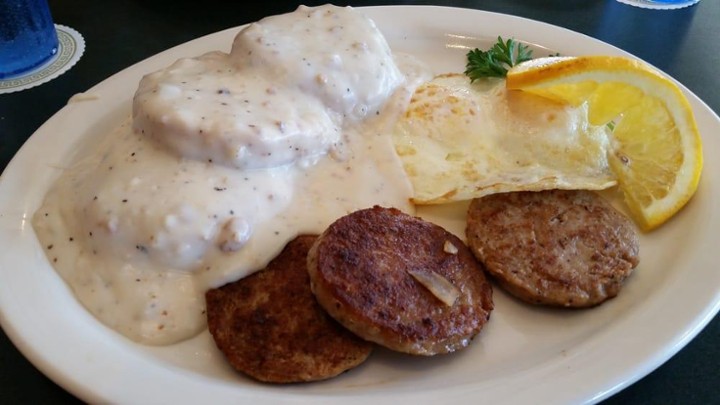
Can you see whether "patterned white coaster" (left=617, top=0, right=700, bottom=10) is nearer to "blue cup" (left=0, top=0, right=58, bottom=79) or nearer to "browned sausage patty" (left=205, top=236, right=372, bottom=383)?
"browned sausage patty" (left=205, top=236, right=372, bottom=383)

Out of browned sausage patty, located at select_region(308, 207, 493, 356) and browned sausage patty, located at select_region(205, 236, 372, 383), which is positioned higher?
browned sausage patty, located at select_region(308, 207, 493, 356)

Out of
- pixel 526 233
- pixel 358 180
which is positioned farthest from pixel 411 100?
pixel 526 233

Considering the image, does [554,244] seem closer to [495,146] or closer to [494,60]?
[495,146]

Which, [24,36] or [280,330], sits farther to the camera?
[24,36]

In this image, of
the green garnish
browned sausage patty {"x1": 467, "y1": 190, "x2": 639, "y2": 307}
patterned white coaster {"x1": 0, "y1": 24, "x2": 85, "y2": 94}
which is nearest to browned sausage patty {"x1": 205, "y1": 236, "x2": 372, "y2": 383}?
browned sausage patty {"x1": 467, "y1": 190, "x2": 639, "y2": 307}

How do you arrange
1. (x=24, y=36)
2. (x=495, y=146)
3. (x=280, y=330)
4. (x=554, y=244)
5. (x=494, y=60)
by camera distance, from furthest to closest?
1. (x=24, y=36)
2. (x=494, y=60)
3. (x=495, y=146)
4. (x=554, y=244)
5. (x=280, y=330)

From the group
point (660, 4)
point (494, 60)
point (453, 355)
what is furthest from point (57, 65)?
point (660, 4)
